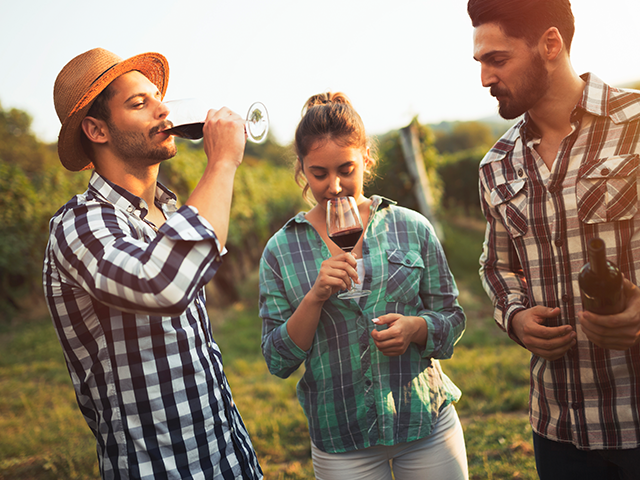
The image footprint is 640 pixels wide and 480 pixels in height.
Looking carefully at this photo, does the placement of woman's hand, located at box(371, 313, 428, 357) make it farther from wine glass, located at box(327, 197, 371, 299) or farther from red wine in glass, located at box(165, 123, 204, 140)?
red wine in glass, located at box(165, 123, 204, 140)

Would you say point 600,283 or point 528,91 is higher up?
point 528,91

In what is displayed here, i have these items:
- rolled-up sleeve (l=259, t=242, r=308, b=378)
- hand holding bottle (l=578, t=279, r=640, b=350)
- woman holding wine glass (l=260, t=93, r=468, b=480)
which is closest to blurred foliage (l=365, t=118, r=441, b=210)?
woman holding wine glass (l=260, t=93, r=468, b=480)

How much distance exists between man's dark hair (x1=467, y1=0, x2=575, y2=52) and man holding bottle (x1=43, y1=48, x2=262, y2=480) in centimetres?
109

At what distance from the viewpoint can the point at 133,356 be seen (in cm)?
160

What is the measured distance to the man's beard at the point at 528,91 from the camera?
1811 millimetres

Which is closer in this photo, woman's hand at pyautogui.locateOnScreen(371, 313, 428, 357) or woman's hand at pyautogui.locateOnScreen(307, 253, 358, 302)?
woman's hand at pyautogui.locateOnScreen(307, 253, 358, 302)

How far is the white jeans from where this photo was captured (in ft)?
6.40

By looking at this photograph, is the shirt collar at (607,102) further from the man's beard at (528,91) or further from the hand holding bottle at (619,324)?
the hand holding bottle at (619,324)

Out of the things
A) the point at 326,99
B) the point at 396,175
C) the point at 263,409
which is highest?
the point at 396,175

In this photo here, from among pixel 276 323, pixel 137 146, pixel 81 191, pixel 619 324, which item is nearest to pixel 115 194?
pixel 137 146

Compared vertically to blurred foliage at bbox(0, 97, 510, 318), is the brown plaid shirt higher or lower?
lower

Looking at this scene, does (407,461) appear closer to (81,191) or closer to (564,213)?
(564,213)

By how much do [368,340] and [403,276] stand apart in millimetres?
315

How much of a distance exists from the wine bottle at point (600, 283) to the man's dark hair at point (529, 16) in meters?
0.89
